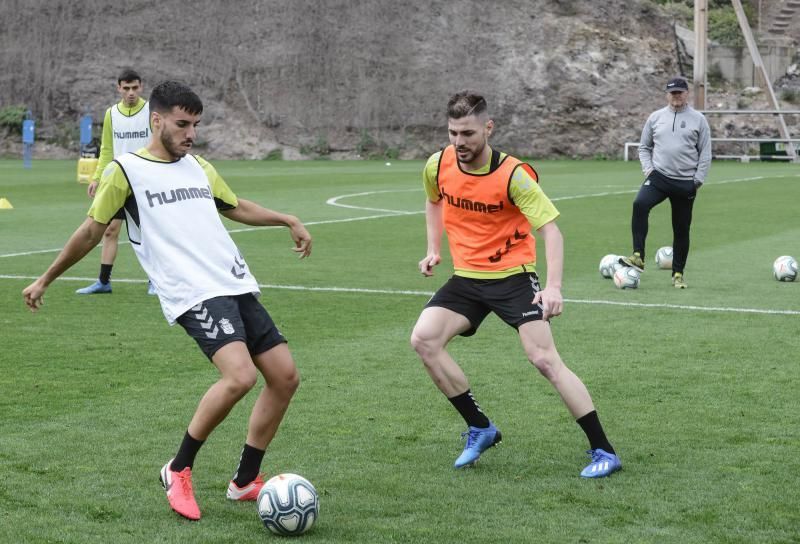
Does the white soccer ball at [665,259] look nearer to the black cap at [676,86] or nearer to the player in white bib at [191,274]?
the black cap at [676,86]

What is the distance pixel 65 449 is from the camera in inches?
267

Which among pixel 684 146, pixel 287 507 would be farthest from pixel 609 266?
pixel 287 507

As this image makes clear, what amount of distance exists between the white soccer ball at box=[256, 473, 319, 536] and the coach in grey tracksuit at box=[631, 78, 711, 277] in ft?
30.1

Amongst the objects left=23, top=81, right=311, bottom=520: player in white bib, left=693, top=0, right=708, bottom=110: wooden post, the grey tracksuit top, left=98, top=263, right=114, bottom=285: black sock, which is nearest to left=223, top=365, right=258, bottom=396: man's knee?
left=23, top=81, right=311, bottom=520: player in white bib

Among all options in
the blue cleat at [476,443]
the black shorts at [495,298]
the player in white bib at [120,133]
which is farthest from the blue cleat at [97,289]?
the blue cleat at [476,443]

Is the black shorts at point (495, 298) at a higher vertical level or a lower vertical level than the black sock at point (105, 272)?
higher

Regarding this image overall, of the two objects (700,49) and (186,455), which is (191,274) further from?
(700,49)

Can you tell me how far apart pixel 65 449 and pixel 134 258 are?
379 inches

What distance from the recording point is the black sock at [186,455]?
18.9ft

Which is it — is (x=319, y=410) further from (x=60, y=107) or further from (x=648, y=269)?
(x=60, y=107)

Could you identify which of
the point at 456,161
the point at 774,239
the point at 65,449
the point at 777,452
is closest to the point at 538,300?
the point at 456,161

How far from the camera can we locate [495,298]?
21.8 feet

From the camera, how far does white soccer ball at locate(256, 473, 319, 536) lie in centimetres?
537

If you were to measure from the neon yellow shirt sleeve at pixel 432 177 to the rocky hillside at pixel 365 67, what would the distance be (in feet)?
158
